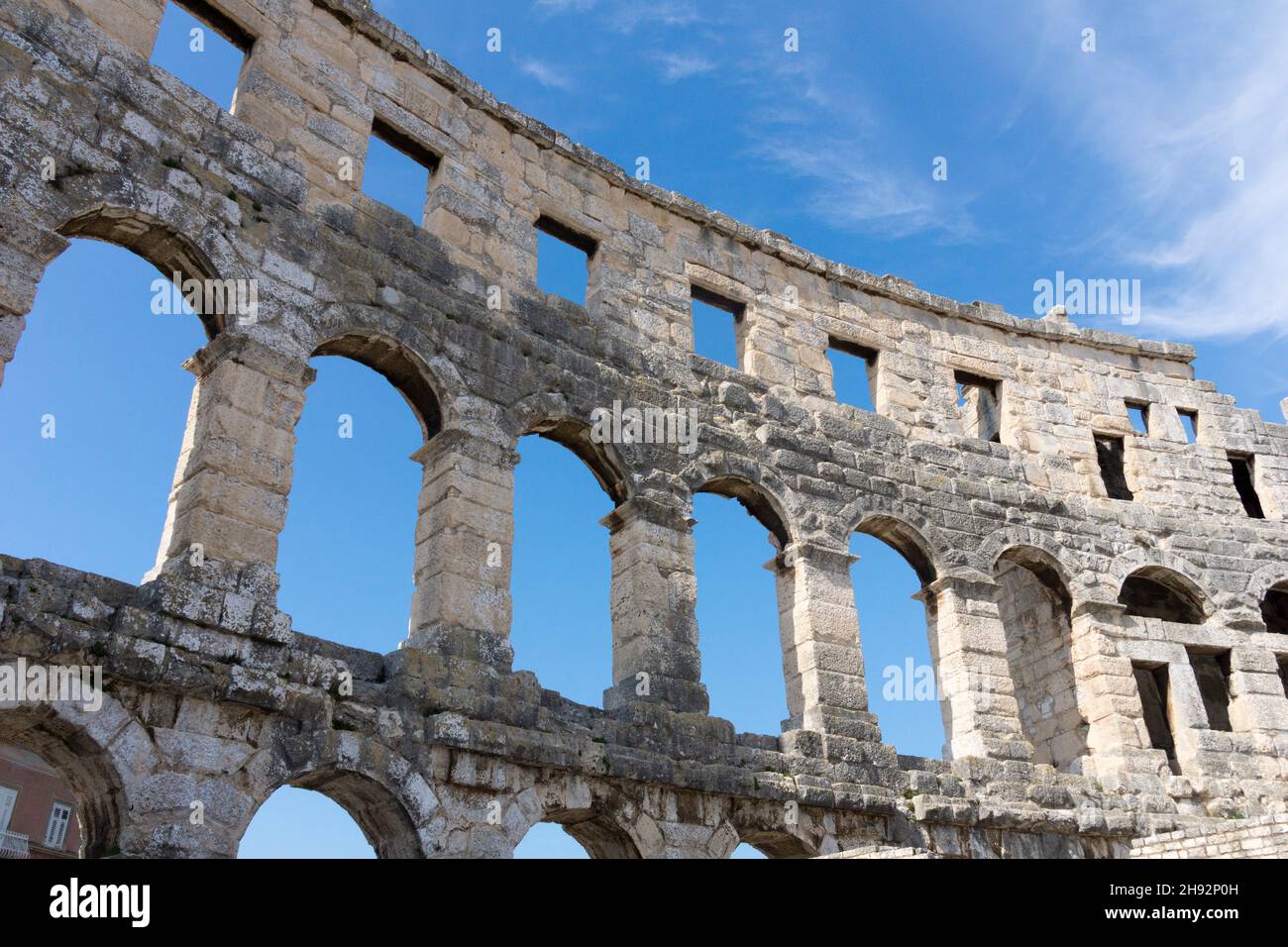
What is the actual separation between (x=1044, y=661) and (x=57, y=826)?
67.1 ft

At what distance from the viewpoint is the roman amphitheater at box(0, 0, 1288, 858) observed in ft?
23.9

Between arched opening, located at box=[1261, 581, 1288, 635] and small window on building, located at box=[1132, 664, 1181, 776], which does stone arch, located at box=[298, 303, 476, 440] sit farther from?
arched opening, located at box=[1261, 581, 1288, 635]

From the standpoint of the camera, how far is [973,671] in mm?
11375

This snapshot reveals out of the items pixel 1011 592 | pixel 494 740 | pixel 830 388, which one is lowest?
pixel 494 740

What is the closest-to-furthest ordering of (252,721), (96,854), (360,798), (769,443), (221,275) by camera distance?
(96,854) < (252,721) < (360,798) < (221,275) < (769,443)

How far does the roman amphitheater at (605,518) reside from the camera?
7285 millimetres

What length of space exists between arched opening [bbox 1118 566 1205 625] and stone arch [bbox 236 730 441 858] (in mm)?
9442

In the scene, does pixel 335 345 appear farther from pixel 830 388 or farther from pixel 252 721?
pixel 830 388

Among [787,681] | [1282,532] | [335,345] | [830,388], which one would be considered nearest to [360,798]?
[335,345]

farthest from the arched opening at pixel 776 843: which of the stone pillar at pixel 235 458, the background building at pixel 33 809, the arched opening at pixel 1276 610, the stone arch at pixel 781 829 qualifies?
the background building at pixel 33 809

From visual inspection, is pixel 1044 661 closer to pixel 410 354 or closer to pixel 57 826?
pixel 410 354

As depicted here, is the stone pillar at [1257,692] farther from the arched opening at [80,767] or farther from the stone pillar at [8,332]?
the stone pillar at [8,332]

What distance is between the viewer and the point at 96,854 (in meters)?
6.43
